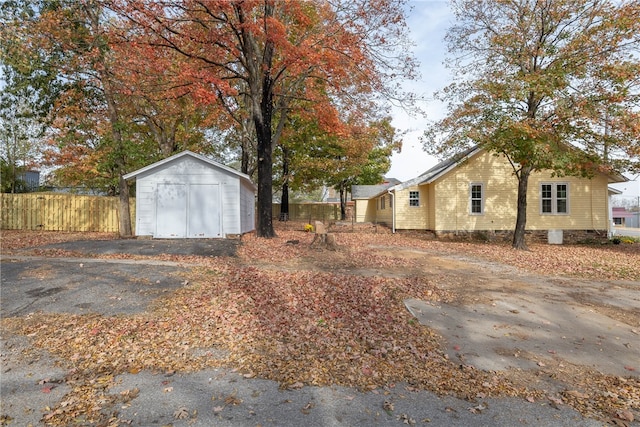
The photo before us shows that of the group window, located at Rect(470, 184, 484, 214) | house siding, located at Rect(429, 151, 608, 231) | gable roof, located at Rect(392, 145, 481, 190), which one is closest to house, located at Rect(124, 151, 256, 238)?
gable roof, located at Rect(392, 145, 481, 190)

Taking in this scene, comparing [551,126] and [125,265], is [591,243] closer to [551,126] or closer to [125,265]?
[551,126]

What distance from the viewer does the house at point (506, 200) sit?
1794 centimetres

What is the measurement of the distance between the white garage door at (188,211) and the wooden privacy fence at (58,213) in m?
7.23

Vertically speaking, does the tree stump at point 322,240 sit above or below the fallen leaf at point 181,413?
above

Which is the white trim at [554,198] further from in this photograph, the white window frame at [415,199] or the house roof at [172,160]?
the house roof at [172,160]

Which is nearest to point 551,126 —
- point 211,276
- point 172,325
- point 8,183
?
point 211,276

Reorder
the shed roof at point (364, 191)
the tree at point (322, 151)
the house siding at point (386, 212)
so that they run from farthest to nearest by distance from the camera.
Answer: the shed roof at point (364, 191) → the tree at point (322, 151) → the house siding at point (386, 212)

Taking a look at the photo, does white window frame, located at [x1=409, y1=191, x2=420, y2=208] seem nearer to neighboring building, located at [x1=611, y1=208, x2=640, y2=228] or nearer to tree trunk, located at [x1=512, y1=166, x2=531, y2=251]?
tree trunk, located at [x1=512, y1=166, x2=531, y2=251]

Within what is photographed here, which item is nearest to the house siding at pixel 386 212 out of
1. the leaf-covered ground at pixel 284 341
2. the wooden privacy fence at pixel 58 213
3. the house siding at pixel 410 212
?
the house siding at pixel 410 212

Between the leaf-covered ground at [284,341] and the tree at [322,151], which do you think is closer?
the leaf-covered ground at [284,341]

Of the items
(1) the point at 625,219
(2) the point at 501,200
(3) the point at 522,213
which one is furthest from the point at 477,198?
(1) the point at 625,219

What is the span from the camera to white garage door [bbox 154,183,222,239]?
13695mm

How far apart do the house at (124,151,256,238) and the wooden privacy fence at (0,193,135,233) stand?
22.6 ft

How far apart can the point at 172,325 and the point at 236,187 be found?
965 centimetres
